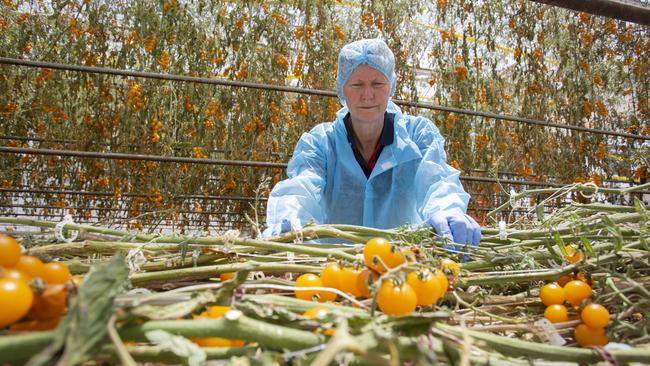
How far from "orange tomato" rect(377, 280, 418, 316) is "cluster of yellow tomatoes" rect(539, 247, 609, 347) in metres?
0.26

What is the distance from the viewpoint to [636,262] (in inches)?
30.9

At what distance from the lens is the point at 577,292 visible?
0.65 metres

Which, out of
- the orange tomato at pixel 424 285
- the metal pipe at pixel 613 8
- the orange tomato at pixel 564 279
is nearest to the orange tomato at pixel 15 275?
the orange tomato at pixel 424 285

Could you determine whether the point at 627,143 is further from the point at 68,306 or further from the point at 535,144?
the point at 68,306

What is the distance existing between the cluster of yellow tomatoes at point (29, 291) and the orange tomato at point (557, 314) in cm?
57

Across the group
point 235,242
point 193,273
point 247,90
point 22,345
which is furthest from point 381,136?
point 247,90

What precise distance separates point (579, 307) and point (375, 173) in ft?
3.95

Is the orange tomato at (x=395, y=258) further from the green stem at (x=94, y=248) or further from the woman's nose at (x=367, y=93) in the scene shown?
the woman's nose at (x=367, y=93)

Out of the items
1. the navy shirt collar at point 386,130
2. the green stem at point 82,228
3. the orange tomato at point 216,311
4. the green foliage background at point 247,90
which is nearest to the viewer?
the orange tomato at point 216,311

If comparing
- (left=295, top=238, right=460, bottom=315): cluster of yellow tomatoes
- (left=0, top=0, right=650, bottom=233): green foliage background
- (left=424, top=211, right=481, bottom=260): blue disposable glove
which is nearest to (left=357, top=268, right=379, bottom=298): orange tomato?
(left=295, top=238, right=460, bottom=315): cluster of yellow tomatoes

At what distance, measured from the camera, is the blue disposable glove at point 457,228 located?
3.70 feet

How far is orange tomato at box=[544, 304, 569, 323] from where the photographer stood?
0.64 m

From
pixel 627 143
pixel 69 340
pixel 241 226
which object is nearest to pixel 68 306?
pixel 69 340

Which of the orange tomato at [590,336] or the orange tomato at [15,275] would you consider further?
the orange tomato at [590,336]
